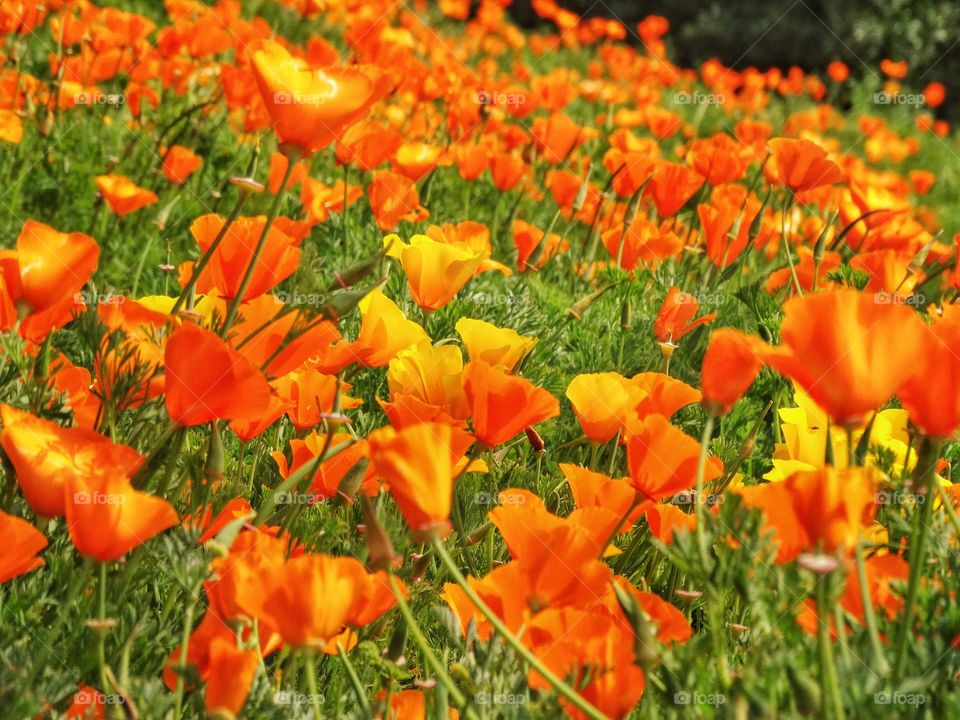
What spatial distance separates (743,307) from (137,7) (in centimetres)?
414

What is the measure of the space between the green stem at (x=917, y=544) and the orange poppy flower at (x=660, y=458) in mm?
287

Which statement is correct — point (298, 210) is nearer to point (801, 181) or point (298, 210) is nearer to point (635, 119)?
point (801, 181)

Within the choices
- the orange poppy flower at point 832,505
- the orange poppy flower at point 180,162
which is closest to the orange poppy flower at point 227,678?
the orange poppy flower at point 832,505

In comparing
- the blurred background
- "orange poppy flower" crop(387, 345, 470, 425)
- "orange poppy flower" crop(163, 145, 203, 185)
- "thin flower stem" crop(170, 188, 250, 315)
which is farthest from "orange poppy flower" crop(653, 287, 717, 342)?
the blurred background

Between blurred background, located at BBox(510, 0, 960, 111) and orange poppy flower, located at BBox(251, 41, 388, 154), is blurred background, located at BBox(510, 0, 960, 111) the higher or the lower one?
the lower one

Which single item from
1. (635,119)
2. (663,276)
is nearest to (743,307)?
(663,276)

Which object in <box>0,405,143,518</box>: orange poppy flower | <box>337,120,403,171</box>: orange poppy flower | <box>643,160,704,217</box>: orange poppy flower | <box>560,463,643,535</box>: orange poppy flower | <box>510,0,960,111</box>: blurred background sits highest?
<box>0,405,143,518</box>: orange poppy flower

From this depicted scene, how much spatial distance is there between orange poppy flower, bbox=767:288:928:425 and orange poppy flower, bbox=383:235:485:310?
92 centimetres

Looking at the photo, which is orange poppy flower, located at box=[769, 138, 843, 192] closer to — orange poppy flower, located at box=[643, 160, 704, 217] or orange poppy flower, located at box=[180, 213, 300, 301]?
orange poppy flower, located at box=[643, 160, 704, 217]

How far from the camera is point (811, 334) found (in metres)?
1.10

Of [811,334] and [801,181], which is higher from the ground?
[811,334]

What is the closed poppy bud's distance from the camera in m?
1.21

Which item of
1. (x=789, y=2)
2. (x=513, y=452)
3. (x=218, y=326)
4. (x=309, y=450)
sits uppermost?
(x=218, y=326)

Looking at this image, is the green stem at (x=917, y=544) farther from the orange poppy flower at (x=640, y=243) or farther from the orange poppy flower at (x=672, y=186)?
the orange poppy flower at (x=672, y=186)
